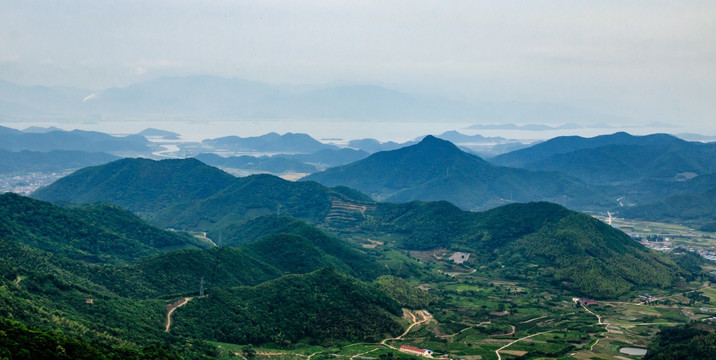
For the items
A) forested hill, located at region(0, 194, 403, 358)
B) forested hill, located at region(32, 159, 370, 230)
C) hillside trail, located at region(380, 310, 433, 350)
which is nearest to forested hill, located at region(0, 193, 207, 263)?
forested hill, located at region(0, 194, 403, 358)

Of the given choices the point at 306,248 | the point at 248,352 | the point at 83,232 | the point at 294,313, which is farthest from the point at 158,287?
the point at 306,248

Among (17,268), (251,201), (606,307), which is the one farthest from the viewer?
(251,201)

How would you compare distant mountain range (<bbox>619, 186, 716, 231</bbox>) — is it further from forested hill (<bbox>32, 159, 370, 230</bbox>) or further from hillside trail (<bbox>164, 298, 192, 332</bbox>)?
hillside trail (<bbox>164, 298, 192, 332</bbox>)

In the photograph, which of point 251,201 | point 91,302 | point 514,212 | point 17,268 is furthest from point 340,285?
point 251,201

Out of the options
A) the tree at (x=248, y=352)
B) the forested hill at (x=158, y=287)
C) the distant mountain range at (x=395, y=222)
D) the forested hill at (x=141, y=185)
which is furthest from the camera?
the forested hill at (x=141, y=185)

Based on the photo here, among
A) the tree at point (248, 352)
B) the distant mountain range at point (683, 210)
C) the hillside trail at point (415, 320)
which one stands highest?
the distant mountain range at point (683, 210)

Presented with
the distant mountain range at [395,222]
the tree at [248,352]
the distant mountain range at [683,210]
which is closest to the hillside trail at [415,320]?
the tree at [248,352]

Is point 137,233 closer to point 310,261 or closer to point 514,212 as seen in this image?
point 310,261

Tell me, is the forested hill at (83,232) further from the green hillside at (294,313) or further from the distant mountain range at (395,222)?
the green hillside at (294,313)
